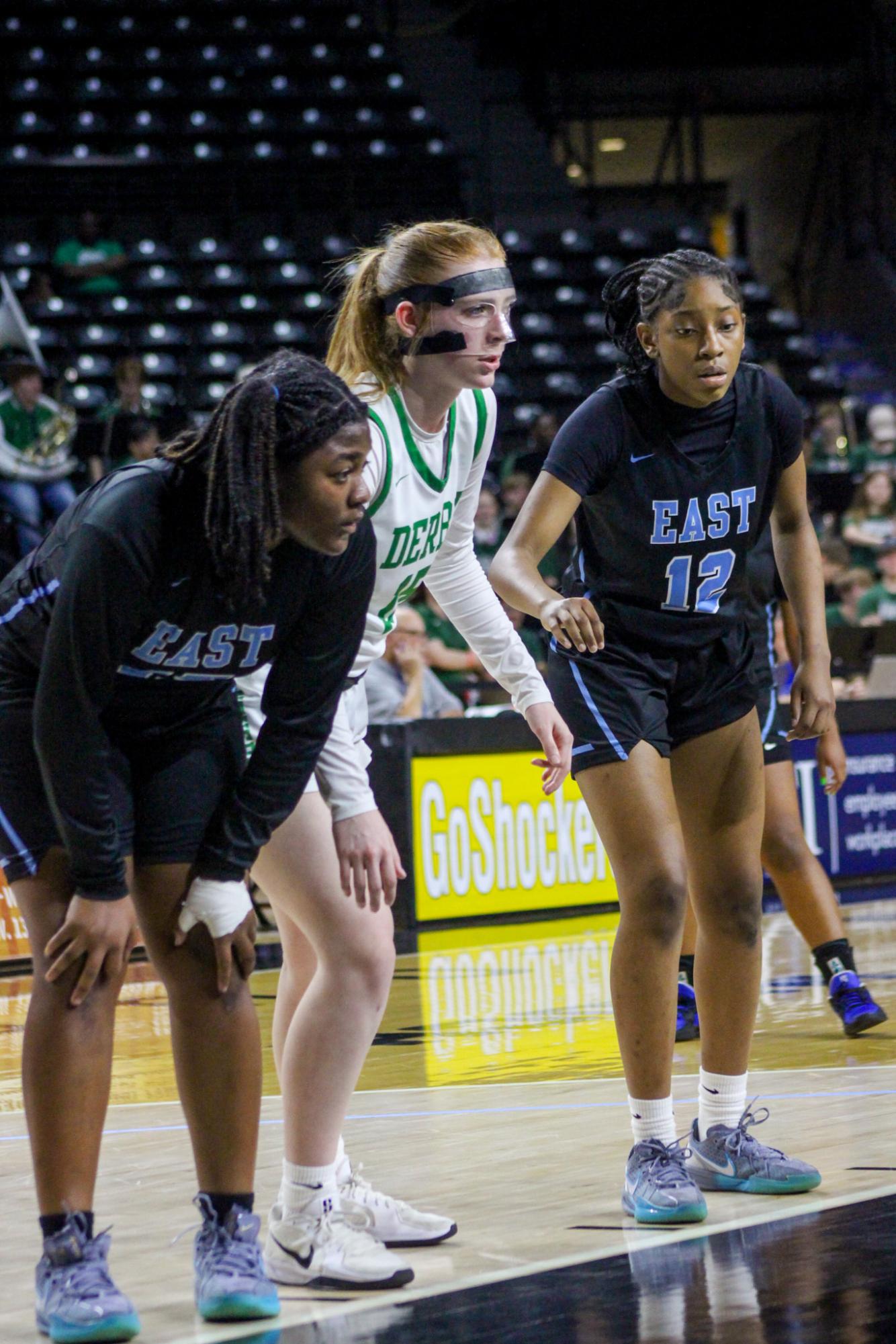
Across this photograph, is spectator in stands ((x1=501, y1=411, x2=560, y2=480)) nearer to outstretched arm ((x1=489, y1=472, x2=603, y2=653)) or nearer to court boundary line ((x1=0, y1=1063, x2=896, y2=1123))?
court boundary line ((x1=0, y1=1063, x2=896, y2=1123))

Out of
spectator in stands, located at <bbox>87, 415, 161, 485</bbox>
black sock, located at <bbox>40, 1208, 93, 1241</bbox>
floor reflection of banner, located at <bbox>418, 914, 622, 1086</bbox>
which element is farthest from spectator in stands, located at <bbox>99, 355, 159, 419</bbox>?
black sock, located at <bbox>40, 1208, 93, 1241</bbox>

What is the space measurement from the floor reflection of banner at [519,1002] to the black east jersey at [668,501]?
1.73 metres

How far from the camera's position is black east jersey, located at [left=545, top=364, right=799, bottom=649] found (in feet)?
12.0

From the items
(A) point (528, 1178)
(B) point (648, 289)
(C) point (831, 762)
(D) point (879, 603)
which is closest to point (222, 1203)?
(A) point (528, 1178)

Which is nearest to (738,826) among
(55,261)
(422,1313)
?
(422,1313)

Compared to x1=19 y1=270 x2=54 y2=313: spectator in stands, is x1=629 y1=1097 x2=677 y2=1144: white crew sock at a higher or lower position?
lower

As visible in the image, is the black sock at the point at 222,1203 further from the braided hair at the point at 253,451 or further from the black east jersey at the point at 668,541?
the black east jersey at the point at 668,541

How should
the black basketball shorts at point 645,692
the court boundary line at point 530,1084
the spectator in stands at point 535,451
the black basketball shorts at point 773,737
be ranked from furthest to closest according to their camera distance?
the spectator in stands at point 535,451 < the black basketball shorts at point 773,737 < the court boundary line at point 530,1084 < the black basketball shorts at point 645,692

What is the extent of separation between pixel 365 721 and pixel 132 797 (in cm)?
57

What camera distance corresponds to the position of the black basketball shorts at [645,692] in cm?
→ 354

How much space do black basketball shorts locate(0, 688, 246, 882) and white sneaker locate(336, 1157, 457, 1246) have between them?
77 centimetres

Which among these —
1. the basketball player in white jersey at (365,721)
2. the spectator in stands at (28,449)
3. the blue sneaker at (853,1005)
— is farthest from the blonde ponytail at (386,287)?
the spectator in stands at (28,449)

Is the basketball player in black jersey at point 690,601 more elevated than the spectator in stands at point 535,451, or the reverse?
the spectator in stands at point 535,451

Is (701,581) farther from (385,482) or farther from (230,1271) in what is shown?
(230,1271)
